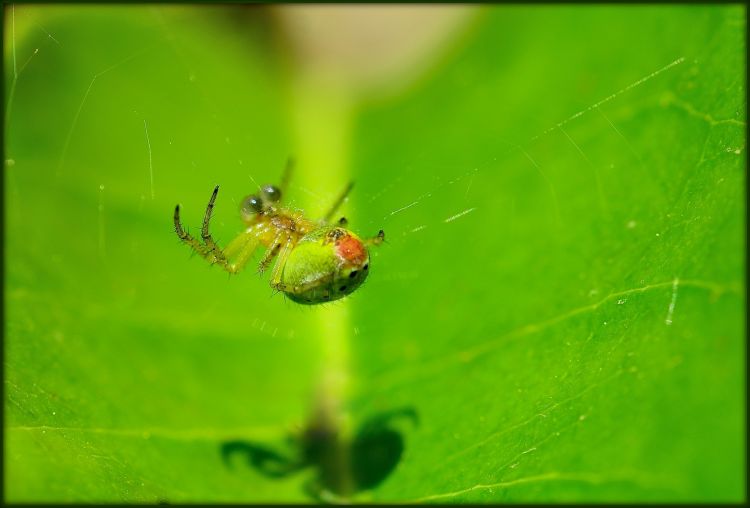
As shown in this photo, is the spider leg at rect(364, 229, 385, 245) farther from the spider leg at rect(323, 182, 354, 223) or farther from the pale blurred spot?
the pale blurred spot

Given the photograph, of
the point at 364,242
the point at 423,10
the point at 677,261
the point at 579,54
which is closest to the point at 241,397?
the point at 364,242

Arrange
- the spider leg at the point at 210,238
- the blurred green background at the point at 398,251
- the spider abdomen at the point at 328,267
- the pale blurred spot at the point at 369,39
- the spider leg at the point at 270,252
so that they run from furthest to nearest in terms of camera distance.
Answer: the pale blurred spot at the point at 369,39, the spider leg at the point at 270,252, the spider leg at the point at 210,238, the spider abdomen at the point at 328,267, the blurred green background at the point at 398,251

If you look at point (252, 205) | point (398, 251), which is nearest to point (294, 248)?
point (252, 205)

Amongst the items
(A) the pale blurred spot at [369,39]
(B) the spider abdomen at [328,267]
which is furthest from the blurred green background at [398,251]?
(B) the spider abdomen at [328,267]

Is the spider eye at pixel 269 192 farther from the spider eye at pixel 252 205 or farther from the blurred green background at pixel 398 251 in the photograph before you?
the blurred green background at pixel 398 251

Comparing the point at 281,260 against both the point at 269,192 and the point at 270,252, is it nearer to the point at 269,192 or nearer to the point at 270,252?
the point at 270,252

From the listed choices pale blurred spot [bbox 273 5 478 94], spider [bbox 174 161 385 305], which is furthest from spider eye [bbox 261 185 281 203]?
pale blurred spot [bbox 273 5 478 94]
